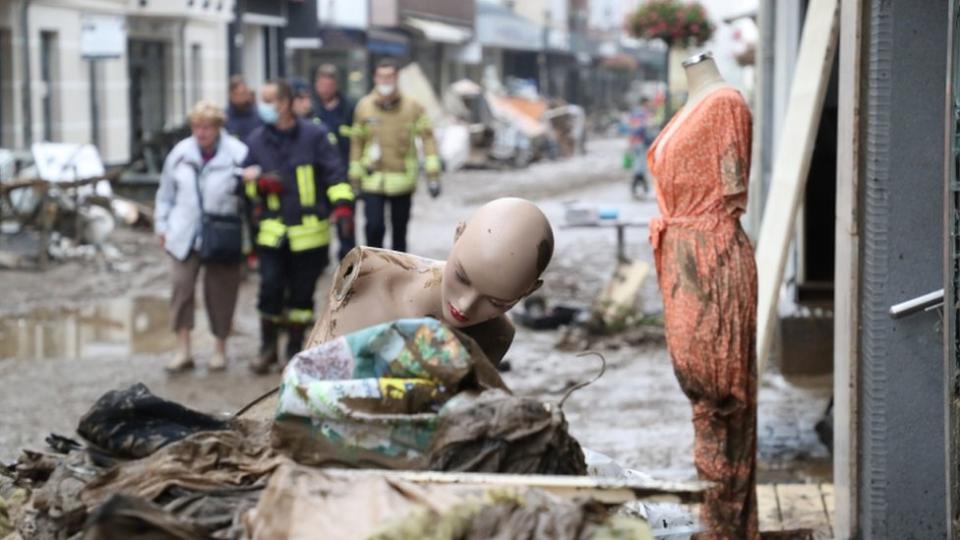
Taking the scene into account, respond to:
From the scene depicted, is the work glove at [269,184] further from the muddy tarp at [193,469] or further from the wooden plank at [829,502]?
the muddy tarp at [193,469]

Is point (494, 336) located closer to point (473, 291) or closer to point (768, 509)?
point (473, 291)

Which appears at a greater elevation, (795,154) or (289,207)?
(795,154)

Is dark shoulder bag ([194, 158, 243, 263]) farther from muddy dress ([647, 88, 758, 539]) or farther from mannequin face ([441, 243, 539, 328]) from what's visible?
mannequin face ([441, 243, 539, 328])

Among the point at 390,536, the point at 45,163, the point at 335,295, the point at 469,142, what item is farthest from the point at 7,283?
the point at 469,142

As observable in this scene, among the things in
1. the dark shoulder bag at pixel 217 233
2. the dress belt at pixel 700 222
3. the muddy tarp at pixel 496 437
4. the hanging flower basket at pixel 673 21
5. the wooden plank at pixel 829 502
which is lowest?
the wooden plank at pixel 829 502

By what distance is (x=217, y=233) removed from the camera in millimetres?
10438

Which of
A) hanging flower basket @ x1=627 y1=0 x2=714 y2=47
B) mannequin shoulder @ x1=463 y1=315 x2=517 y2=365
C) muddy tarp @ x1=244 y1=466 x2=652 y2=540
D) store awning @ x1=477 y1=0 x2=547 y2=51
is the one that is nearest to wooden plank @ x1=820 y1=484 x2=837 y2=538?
mannequin shoulder @ x1=463 y1=315 x2=517 y2=365

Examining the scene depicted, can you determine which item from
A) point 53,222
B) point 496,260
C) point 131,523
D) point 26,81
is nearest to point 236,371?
point 53,222

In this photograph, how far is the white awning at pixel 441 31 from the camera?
156 ft

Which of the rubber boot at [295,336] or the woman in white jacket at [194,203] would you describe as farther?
the rubber boot at [295,336]

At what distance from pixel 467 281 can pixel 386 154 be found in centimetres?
984

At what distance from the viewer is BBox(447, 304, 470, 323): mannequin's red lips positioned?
343 centimetres

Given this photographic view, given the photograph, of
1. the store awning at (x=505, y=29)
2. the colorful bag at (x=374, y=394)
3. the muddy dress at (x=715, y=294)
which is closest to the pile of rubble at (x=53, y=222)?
the muddy dress at (x=715, y=294)

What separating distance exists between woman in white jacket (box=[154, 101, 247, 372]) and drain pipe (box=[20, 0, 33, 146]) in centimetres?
1202
